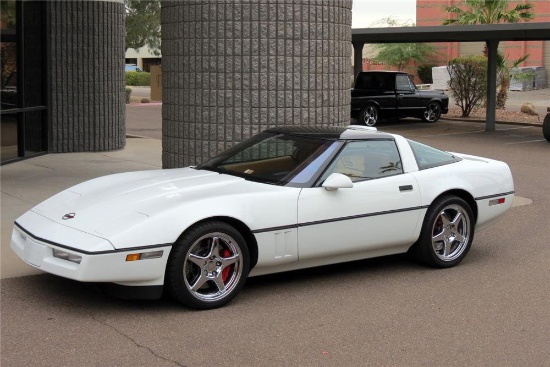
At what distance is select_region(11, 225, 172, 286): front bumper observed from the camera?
5.64 metres

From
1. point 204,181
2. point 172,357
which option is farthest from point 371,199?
point 172,357

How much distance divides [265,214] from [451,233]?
2103 millimetres

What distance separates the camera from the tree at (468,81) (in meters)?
26.7

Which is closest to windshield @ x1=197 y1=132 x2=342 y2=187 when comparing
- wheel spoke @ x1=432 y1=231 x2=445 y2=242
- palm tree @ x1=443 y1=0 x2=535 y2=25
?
wheel spoke @ x1=432 y1=231 x2=445 y2=242

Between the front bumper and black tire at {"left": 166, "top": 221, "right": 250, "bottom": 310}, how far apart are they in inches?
4.4

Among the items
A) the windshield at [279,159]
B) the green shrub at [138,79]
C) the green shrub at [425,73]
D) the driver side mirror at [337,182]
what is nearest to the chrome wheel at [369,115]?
the windshield at [279,159]

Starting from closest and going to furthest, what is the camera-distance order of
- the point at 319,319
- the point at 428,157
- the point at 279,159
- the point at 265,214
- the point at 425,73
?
the point at 319,319 < the point at 265,214 < the point at 279,159 < the point at 428,157 < the point at 425,73

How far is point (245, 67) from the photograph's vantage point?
32.0 feet

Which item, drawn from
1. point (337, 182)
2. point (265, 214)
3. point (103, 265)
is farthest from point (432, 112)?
point (103, 265)

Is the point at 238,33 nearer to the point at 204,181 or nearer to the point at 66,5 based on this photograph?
the point at 204,181

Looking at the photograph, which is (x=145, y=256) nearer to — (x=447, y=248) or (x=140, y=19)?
(x=447, y=248)

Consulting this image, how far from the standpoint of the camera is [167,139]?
10.4 metres

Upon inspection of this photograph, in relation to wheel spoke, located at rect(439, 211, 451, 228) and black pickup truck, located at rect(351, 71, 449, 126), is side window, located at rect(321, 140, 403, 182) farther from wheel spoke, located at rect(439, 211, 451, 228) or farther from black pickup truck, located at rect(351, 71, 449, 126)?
black pickup truck, located at rect(351, 71, 449, 126)

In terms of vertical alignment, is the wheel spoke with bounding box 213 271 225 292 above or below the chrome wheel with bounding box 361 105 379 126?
below
